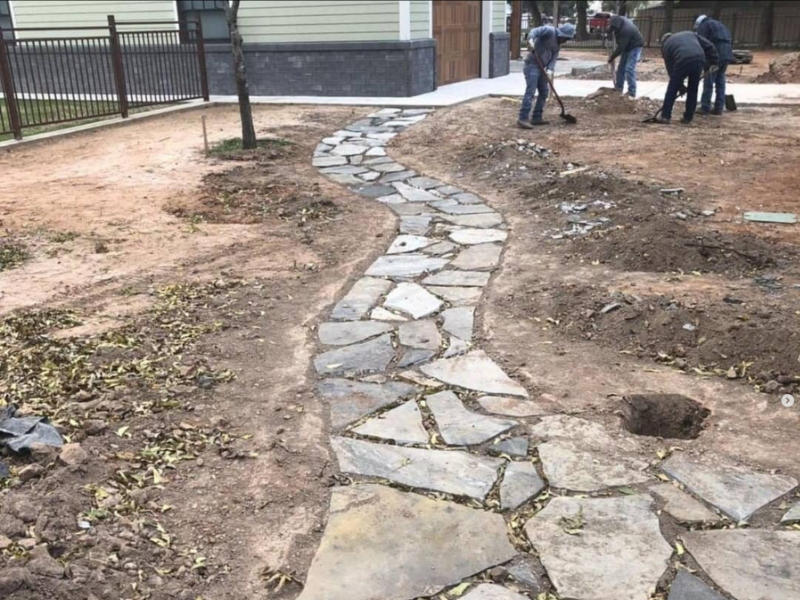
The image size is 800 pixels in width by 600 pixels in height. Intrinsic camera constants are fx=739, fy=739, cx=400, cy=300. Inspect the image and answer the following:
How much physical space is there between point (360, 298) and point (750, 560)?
2.95m

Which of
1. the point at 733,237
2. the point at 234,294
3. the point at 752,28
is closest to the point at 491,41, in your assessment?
the point at 733,237

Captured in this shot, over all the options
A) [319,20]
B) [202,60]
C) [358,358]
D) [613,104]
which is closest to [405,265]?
[358,358]

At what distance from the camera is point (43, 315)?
454 cm

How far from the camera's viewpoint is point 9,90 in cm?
1041

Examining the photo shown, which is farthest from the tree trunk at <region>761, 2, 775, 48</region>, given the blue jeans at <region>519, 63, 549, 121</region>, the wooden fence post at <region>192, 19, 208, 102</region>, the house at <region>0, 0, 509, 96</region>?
the wooden fence post at <region>192, 19, 208, 102</region>

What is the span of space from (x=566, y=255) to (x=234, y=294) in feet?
7.94

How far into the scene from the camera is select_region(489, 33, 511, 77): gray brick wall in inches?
655

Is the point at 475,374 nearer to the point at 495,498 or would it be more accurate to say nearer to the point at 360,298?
the point at 495,498

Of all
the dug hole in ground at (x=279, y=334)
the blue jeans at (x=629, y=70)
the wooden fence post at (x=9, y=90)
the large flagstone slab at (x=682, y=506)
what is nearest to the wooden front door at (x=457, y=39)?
the blue jeans at (x=629, y=70)

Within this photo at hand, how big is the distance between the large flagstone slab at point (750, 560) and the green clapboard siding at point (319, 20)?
1197 centimetres

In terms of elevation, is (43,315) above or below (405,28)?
below

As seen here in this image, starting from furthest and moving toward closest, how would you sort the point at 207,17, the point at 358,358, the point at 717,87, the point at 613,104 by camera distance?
the point at 207,17, the point at 613,104, the point at 717,87, the point at 358,358

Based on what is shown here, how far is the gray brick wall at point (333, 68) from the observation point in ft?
43.5

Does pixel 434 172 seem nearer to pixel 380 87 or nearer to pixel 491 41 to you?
pixel 380 87
